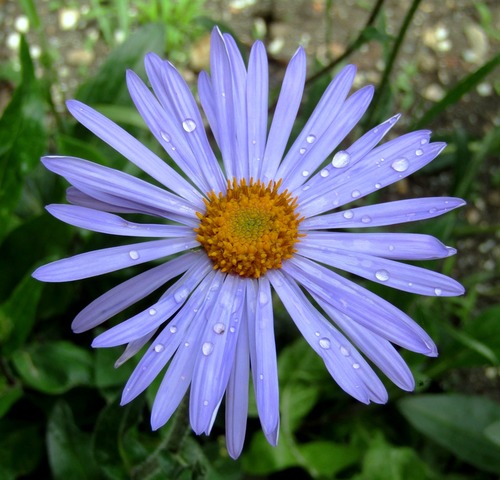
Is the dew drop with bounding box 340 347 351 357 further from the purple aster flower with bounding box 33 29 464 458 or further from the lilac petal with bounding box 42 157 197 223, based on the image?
the lilac petal with bounding box 42 157 197 223

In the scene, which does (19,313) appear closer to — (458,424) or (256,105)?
(256,105)

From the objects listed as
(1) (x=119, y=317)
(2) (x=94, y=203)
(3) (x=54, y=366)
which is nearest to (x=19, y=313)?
(3) (x=54, y=366)

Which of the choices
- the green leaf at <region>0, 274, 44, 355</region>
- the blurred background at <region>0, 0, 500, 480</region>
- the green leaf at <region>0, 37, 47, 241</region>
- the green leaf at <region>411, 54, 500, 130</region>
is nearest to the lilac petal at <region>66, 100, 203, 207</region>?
the blurred background at <region>0, 0, 500, 480</region>

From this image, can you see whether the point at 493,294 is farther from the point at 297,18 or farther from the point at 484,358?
the point at 297,18

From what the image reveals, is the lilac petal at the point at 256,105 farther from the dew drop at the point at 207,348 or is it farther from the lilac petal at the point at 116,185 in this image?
the dew drop at the point at 207,348

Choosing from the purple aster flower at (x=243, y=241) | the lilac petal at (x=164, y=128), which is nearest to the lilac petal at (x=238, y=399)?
the purple aster flower at (x=243, y=241)

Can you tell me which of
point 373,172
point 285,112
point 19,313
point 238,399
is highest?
point 285,112
